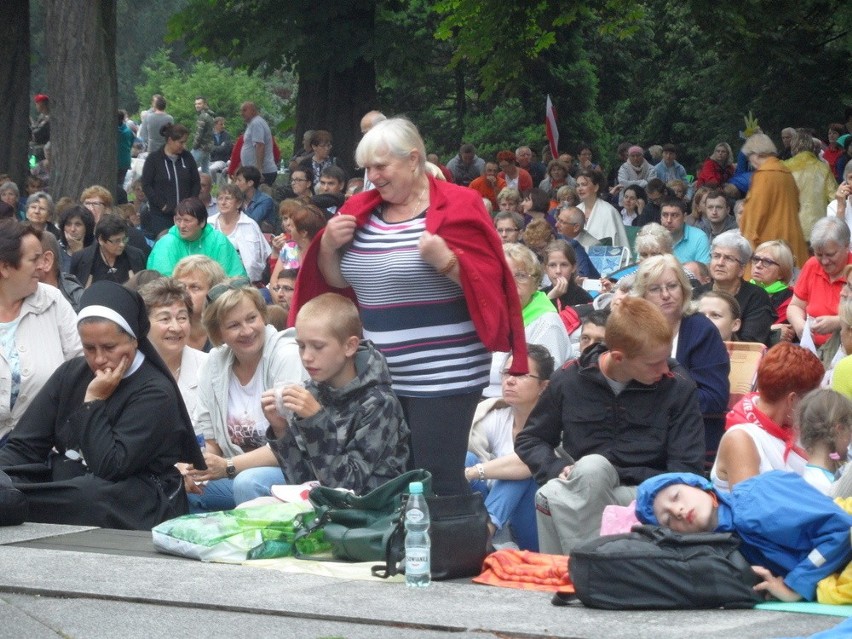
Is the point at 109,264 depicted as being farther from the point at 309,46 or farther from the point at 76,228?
the point at 309,46

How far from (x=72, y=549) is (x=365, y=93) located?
15898mm

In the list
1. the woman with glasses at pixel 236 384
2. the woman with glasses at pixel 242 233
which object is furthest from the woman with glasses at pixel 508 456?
the woman with glasses at pixel 242 233

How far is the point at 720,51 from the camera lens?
23.0 metres

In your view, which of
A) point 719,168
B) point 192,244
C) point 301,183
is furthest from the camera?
point 719,168

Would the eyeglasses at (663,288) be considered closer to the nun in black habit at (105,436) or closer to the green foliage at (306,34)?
the nun in black habit at (105,436)

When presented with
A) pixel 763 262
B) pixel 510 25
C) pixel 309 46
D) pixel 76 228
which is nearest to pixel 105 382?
pixel 763 262

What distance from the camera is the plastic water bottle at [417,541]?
18.4 feet

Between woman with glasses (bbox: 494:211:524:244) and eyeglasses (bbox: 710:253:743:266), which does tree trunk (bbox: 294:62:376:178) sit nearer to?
woman with glasses (bbox: 494:211:524:244)

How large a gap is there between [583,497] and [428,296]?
1.11 metres

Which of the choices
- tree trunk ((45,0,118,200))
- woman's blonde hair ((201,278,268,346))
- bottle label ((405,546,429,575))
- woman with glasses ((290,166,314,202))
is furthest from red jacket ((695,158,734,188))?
bottle label ((405,546,429,575))

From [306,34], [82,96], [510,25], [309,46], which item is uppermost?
[510,25]

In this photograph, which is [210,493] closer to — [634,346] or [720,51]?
[634,346]

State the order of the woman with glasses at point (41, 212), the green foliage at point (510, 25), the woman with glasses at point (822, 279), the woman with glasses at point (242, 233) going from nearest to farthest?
the woman with glasses at point (822, 279)
the woman with glasses at point (242, 233)
the woman with glasses at point (41, 212)
the green foliage at point (510, 25)

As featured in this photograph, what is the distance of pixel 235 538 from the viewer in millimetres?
6250
